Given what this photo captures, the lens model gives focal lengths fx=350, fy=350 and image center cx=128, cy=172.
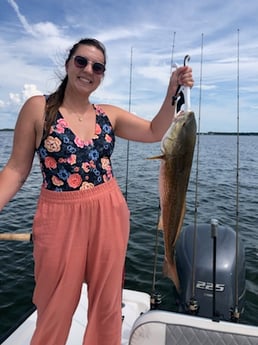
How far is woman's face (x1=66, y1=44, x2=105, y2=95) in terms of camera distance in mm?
2293

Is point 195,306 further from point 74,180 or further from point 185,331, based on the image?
point 74,180

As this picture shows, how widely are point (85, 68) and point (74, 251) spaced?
1184mm

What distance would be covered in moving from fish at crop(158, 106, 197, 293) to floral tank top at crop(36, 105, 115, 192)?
0.46 metres

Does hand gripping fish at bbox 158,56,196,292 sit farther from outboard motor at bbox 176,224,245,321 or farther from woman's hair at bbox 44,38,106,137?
outboard motor at bbox 176,224,245,321

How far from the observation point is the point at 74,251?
7.30ft

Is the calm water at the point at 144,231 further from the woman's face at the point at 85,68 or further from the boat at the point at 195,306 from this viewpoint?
the woman's face at the point at 85,68

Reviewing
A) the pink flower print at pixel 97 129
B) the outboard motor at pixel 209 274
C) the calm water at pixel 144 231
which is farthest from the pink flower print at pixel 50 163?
the calm water at pixel 144 231

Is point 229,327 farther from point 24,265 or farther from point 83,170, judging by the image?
point 24,265

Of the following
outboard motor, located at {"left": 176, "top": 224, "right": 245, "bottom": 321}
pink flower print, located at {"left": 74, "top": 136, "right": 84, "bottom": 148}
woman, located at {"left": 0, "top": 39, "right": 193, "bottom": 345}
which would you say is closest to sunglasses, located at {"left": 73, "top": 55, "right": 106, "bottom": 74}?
woman, located at {"left": 0, "top": 39, "right": 193, "bottom": 345}

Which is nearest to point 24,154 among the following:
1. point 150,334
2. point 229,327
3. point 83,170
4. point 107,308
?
point 83,170

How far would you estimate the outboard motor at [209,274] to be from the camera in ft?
13.3

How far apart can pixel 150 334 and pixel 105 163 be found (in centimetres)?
130

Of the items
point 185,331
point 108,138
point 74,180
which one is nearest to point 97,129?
point 108,138

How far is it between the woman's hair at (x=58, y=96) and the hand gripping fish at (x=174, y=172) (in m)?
0.71
